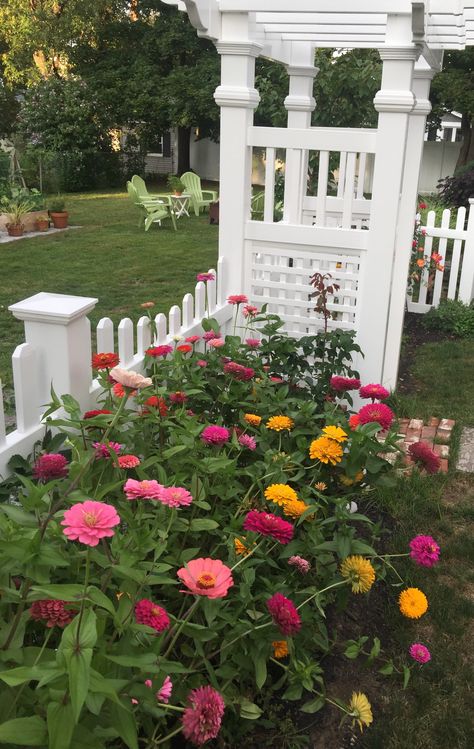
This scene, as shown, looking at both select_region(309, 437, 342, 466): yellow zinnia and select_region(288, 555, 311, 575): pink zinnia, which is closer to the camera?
select_region(288, 555, 311, 575): pink zinnia

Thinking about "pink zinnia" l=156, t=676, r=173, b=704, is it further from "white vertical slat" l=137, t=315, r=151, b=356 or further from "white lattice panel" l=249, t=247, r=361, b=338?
"white lattice panel" l=249, t=247, r=361, b=338

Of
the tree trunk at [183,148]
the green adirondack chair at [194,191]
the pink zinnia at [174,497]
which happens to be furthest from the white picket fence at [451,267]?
the tree trunk at [183,148]

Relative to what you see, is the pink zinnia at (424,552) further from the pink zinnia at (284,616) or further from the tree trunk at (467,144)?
the tree trunk at (467,144)

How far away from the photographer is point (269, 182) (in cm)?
417

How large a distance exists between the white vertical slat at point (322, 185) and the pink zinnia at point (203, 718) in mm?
3061

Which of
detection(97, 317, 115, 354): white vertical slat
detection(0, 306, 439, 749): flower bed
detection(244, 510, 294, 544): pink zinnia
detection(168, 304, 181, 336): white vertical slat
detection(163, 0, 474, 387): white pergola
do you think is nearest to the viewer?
detection(0, 306, 439, 749): flower bed

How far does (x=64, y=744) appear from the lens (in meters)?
1.19

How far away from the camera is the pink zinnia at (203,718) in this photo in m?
1.50

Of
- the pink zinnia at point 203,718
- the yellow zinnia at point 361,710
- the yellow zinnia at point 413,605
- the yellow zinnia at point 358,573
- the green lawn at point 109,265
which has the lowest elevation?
the green lawn at point 109,265

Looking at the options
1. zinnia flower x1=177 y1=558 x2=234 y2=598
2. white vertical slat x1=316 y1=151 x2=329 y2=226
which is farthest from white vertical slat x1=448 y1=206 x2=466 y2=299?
zinnia flower x1=177 y1=558 x2=234 y2=598

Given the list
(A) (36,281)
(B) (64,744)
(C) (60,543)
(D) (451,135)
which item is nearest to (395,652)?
(C) (60,543)

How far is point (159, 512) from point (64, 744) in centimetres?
71

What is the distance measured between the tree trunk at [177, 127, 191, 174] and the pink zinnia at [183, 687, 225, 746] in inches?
901

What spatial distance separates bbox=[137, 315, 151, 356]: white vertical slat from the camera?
310 cm
